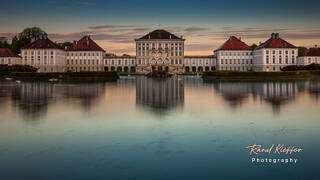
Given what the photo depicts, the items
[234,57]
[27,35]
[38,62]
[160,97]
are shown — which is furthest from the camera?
[27,35]

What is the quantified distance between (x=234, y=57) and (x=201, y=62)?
9155mm

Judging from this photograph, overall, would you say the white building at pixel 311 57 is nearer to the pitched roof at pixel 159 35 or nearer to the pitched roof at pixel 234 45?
the pitched roof at pixel 234 45

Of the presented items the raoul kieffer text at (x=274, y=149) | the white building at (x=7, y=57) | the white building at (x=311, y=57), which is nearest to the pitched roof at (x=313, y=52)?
the white building at (x=311, y=57)

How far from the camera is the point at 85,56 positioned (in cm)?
9906

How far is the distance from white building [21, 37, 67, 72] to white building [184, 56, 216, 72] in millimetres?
33055

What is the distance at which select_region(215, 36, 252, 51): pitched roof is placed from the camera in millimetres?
99938

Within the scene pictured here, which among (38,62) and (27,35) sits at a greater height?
(27,35)

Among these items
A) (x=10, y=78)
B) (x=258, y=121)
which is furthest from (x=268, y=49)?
(x=258, y=121)

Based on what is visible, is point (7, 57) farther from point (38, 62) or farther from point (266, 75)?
point (266, 75)

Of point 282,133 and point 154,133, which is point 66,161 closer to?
point 154,133

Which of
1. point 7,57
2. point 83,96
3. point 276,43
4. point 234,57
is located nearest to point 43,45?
point 7,57

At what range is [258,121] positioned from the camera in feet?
49.9

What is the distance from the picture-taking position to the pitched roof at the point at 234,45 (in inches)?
3935

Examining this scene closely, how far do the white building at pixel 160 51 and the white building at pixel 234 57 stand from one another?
413 inches
